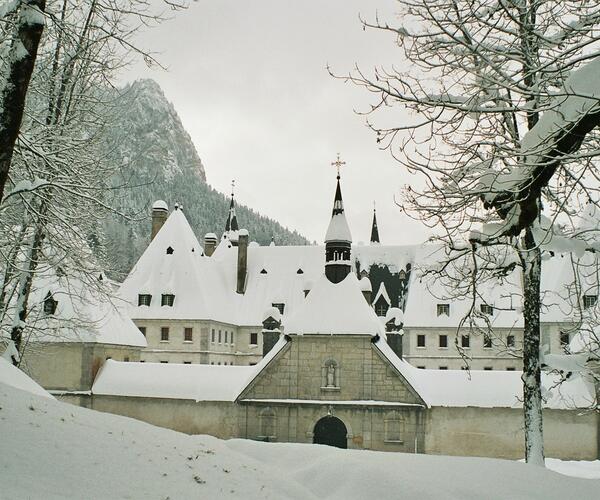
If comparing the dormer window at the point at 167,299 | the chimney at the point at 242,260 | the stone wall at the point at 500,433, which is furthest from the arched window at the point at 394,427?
the chimney at the point at 242,260

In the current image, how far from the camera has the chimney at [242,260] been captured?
59562 millimetres

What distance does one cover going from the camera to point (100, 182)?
647 inches

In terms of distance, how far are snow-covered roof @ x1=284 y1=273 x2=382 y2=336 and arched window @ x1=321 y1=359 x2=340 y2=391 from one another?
1510 mm

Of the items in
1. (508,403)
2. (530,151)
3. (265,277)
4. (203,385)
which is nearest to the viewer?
(530,151)

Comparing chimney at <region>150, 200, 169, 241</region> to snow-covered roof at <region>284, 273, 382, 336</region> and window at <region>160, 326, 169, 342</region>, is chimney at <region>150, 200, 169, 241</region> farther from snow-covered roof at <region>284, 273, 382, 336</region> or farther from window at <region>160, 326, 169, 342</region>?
snow-covered roof at <region>284, 273, 382, 336</region>

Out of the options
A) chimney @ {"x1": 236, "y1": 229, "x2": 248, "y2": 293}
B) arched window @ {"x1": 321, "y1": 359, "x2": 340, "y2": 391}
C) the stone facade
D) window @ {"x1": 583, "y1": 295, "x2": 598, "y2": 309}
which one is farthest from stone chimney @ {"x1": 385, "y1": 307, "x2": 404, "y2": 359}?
chimney @ {"x1": 236, "y1": 229, "x2": 248, "y2": 293}

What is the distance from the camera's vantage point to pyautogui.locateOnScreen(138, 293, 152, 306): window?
53312mm

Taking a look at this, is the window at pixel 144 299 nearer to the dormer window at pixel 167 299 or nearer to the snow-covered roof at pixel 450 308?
the dormer window at pixel 167 299

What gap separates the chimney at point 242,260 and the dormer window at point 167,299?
7.64 meters

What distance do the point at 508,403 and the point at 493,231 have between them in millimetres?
21943

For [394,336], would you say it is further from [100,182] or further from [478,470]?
[478,470]

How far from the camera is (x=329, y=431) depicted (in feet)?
102

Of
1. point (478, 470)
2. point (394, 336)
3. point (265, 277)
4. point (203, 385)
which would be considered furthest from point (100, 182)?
point (265, 277)

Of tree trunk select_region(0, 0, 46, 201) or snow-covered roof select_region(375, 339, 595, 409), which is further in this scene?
snow-covered roof select_region(375, 339, 595, 409)
